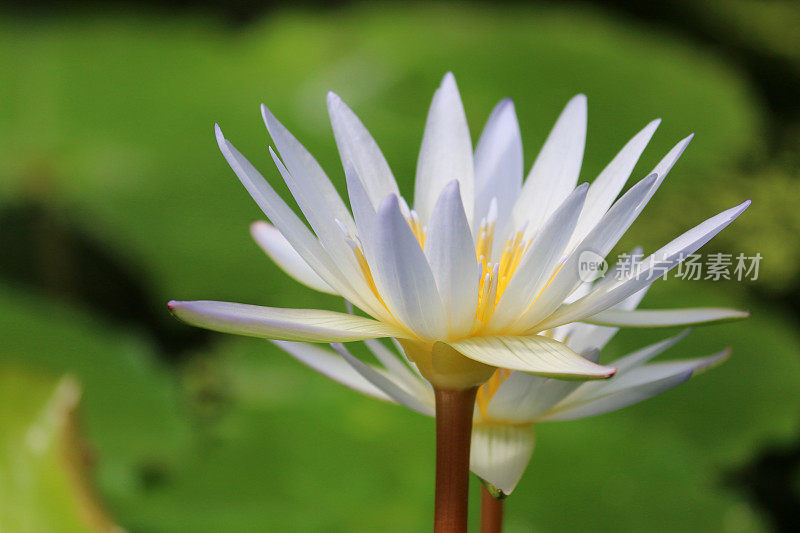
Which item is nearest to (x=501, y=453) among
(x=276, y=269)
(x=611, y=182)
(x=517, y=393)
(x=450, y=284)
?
(x=517, y=393)

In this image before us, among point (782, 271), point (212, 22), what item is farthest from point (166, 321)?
point (782, 271)

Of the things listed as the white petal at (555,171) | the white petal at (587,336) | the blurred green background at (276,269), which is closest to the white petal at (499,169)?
the white petal at (555,171)

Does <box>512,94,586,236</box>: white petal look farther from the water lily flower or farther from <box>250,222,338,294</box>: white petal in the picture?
<box>250,222,338,294</box>: white petal

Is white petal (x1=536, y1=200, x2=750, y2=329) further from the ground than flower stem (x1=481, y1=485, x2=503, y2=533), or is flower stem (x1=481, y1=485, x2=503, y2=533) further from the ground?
white petal (x1=536, y1=200, x2=750, y2=329)

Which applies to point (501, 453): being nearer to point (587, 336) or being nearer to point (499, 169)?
point (587, 336)

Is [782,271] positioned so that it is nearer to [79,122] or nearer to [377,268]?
[377,268]

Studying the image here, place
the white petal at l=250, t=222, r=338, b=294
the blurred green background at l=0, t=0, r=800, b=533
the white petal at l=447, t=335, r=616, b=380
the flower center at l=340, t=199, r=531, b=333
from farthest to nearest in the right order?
the blurred green background at l=0, t=0, r=800, b=533
the white petal at l=250, t=222, r=338, b=294
the flower center at l=340, t=199, r=531, b=333
the white petal at l=447, t=335, r=616, b=380

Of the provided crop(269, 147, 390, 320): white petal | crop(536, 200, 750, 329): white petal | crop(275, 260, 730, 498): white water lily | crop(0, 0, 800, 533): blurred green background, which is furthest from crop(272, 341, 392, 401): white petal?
crop(0, 0, 800, 533): blurred green background

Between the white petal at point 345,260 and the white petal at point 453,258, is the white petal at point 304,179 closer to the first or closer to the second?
the white petal at point 345,260
